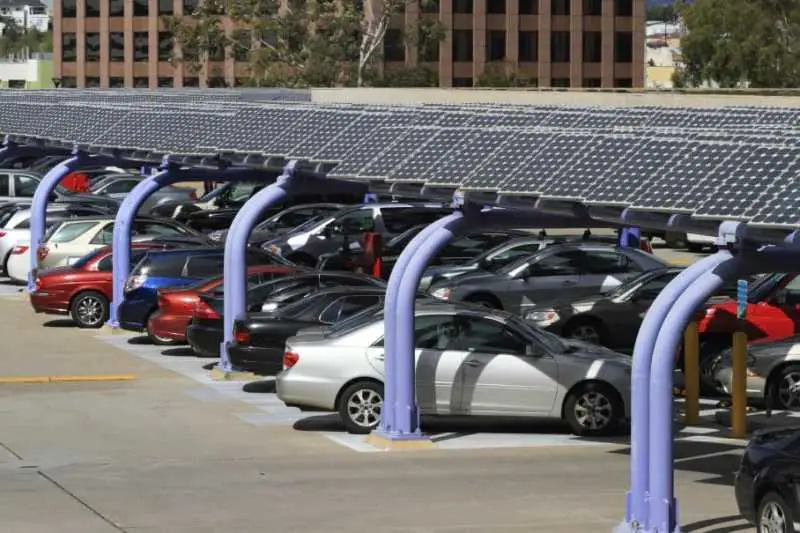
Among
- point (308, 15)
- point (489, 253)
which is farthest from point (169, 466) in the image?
point (308, 15)

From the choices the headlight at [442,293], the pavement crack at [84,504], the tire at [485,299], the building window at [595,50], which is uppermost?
the building window at [595,50]

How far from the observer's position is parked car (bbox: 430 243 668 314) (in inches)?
1102

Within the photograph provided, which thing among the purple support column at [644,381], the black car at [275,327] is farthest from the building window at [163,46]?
the purple support column at [644,381]

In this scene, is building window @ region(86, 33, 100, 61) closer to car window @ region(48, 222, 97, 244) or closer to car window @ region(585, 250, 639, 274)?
car window @ region(48, 222, 97, 244)

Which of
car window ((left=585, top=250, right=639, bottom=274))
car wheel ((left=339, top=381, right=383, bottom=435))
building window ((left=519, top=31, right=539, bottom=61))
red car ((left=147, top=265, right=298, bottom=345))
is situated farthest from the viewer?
building window ((left=519, top=31, right=539, bottom=61))

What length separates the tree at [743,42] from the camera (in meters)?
82.2

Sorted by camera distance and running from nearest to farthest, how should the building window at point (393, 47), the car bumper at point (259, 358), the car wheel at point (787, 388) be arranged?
the car wheel at point (787, 388), the car bumper at point (259, 358), the building window at point (393, 47)

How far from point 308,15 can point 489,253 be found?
4784 cm

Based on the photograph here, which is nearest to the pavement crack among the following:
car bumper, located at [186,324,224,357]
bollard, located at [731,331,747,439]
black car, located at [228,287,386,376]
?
black car, located at [228,287,386,376]

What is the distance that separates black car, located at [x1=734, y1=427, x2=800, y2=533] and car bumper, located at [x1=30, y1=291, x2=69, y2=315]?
1816cm

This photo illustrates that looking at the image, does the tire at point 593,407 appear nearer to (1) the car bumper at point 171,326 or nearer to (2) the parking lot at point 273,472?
(2) the parking lot at point 273,472

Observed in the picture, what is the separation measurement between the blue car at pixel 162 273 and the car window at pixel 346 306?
15.9 ft

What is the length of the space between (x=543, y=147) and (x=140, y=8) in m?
100

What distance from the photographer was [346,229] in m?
35.3
